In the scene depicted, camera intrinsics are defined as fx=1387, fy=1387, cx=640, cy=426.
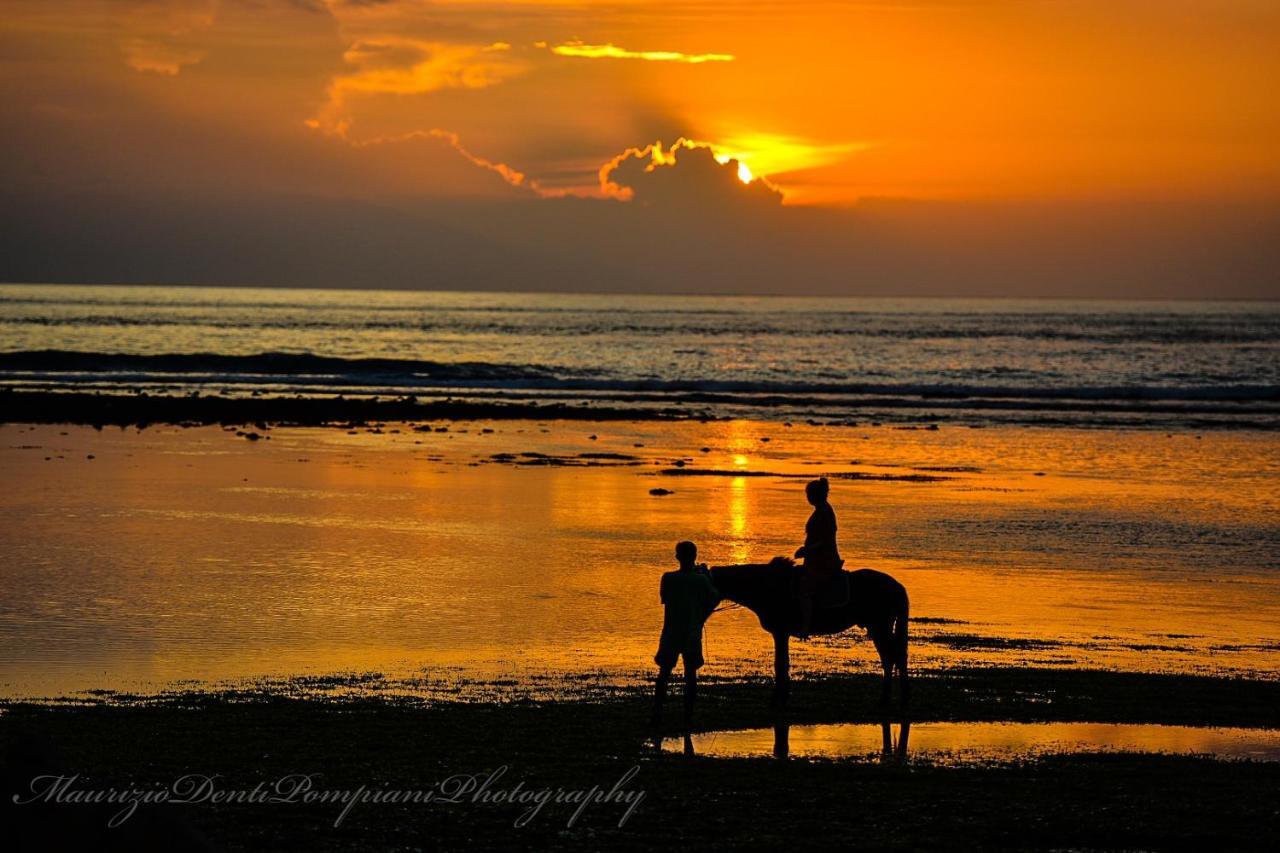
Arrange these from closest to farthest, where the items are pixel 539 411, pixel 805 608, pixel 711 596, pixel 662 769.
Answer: pixel 662 769 → pixel 711 596 → pixel 805 608 → pixel 539 411

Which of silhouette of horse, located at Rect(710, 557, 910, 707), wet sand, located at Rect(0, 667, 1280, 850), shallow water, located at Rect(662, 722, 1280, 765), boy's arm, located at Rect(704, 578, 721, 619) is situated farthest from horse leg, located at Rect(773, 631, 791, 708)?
boy's arm, located at Rect(704, 578, 721, 619)

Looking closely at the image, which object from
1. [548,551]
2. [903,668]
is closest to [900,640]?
[903,668]

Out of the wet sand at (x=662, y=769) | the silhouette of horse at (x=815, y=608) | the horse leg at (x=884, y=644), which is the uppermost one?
the silhouette of horse at (x=815, y=608)

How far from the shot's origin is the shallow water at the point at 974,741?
10961mm

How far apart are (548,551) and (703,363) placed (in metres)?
75.5

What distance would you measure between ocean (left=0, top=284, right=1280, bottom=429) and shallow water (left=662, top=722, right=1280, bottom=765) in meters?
37.6

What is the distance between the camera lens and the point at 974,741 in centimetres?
1138

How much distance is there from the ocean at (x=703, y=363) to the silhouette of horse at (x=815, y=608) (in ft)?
121

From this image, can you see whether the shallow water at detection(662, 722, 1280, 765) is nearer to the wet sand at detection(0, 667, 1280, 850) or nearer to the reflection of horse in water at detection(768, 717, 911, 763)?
the reflection of horse in water at detection(768, 717, 911, 763)

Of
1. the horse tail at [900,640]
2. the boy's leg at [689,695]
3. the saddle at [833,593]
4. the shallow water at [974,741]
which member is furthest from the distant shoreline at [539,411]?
the shallow water at [974,741]

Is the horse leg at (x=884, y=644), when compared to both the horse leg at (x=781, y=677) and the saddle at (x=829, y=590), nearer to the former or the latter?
the saddle at (x=829, y=590)

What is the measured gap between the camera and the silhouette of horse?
12172 mm

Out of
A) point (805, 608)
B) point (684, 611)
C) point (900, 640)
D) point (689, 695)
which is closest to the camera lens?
point (689, 695)

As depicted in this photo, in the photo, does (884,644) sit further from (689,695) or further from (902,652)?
(689,695)
